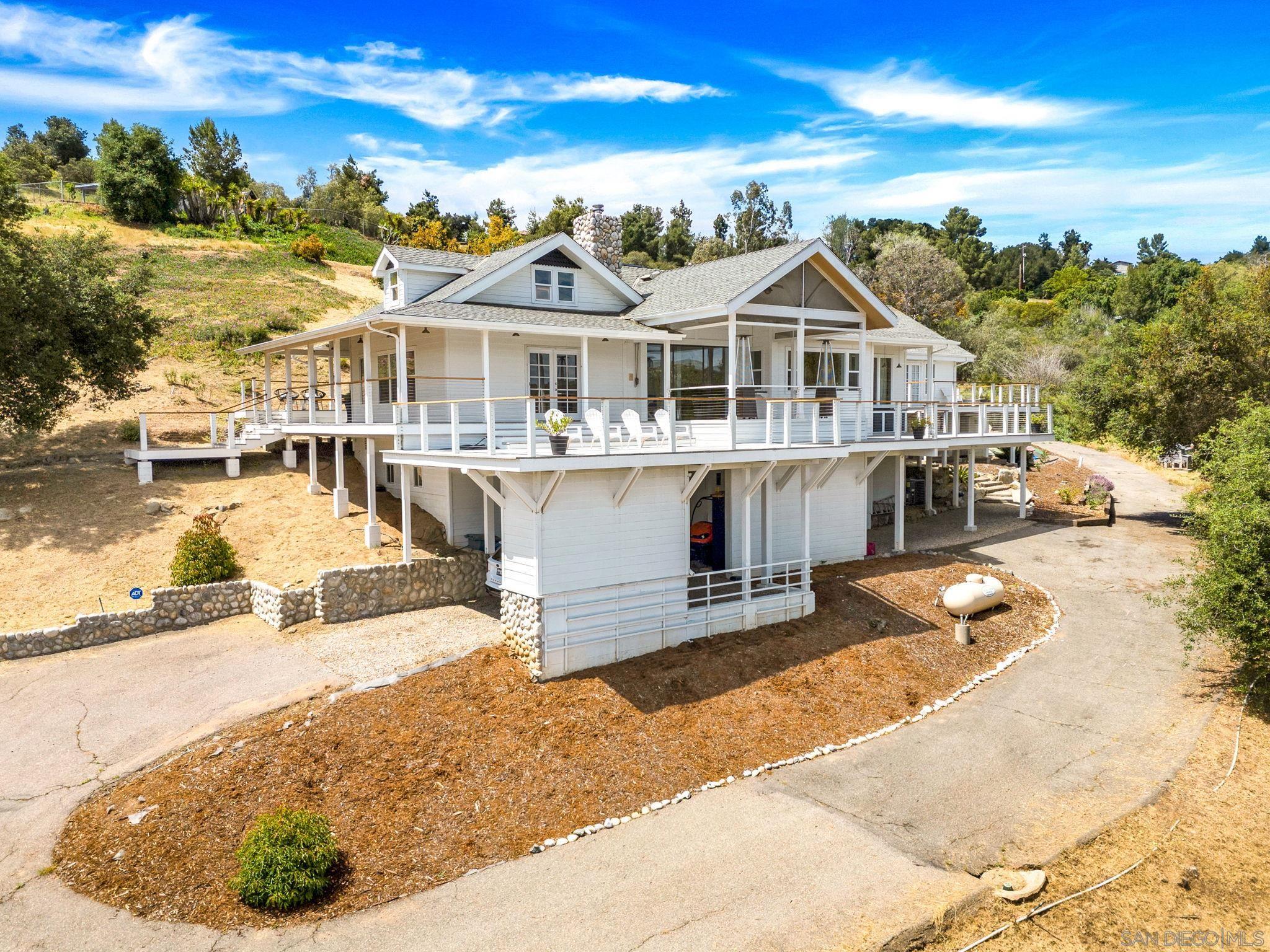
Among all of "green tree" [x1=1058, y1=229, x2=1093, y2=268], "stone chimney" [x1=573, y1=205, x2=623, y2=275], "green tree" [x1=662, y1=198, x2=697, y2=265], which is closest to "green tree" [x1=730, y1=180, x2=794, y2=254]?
"green tree" [x1=662, y1=198, x2=697, y2=265]

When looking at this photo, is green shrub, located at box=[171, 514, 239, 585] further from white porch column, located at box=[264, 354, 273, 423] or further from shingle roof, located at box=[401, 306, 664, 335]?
white porch column, located at box=[264, 354, 273, 423]

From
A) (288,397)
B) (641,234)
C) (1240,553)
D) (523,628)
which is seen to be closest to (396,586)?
(523,628)

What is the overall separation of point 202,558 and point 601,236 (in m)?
14.0

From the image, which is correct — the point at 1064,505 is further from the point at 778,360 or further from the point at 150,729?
the point at 150,729

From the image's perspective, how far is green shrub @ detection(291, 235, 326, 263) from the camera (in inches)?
2201

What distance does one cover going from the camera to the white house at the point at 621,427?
14.1 m

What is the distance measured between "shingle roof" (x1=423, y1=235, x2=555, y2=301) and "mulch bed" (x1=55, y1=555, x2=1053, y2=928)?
9.62 metres

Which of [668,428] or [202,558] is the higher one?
[668,428]

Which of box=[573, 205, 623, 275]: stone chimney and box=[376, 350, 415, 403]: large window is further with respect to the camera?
box=[573, 205, 623, 275]: stone chimney

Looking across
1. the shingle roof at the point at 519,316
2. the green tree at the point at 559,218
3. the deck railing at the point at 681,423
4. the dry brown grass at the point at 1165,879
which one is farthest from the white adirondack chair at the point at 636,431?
the green tree at the point at 559,218

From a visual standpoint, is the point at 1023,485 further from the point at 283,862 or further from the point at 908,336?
the point at 283,862

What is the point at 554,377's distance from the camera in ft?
64.7

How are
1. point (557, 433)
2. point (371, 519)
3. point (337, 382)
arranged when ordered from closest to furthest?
point (557, 433)
point (371, 519)
point (337, 382)

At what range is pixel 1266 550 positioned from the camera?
1227 cm
